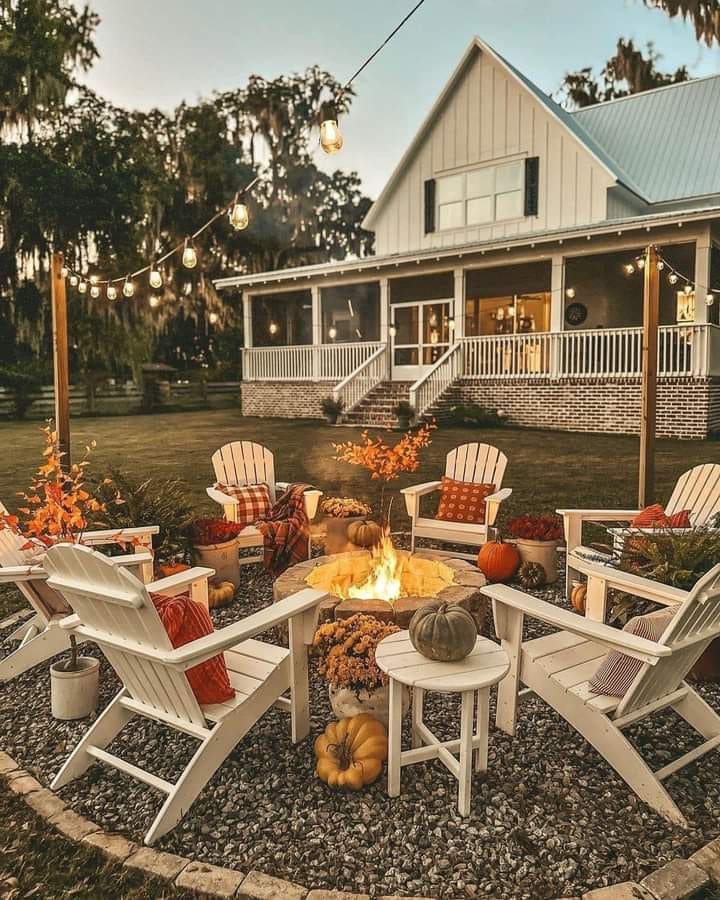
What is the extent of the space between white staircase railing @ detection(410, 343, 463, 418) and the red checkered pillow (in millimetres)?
8537

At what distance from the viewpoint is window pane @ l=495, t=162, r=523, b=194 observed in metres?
15.7

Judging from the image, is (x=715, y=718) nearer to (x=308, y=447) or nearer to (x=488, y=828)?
(x=488, y=828)

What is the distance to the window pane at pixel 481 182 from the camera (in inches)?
634

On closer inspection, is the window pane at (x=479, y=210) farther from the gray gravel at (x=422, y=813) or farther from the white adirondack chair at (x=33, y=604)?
the gray gravel at (x=422, y=813)

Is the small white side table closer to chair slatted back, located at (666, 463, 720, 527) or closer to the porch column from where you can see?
chair slatted back, located at (666, 463, 720, 527)

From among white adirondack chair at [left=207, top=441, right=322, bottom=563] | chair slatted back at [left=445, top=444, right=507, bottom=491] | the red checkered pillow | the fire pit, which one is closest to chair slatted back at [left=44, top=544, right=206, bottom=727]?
the fire pit

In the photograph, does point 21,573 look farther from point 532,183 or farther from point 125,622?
point 532,183

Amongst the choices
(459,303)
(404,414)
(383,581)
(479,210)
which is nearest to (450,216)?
(479,210)

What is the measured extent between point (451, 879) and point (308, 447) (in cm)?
975

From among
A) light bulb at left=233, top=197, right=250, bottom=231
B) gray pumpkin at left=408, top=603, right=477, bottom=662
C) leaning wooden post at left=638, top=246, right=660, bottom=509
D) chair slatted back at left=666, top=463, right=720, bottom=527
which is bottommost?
gray pumpkin at left=408, top=603, right=477, bottom=662

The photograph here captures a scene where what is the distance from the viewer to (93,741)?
8.79 feet

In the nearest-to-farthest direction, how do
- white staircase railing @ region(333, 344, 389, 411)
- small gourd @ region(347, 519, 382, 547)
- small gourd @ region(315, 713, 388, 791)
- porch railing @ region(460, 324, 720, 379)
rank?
small gourd @ region(315, 713, 388, 791) < small gourd @ region(347, 519, 382, 547) < porch railing @ region(460, 324, 720, 379) < white staircase railing @ region(333, 344, 389, 411)

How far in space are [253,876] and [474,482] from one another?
4.11 m

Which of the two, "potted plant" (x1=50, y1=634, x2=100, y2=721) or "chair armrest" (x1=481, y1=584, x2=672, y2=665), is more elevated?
"chair armrest" (x1=481, y1=584, x2=672, y2=665)
